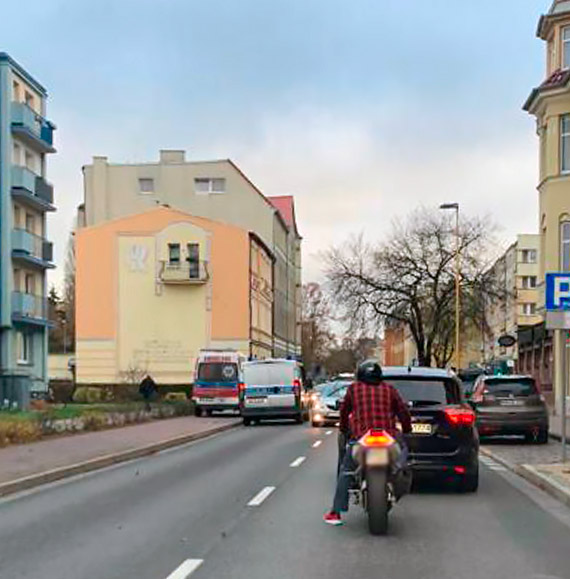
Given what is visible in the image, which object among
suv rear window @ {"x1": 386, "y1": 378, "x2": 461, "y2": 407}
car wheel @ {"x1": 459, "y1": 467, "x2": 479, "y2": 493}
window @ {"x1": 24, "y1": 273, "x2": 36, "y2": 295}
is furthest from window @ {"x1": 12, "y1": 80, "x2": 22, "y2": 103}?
car wheel @ {"x1": 459, "y1": 467, "x2": 479, "y2": 493}

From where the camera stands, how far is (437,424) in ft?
41.9

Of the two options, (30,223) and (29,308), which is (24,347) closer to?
(29,308)

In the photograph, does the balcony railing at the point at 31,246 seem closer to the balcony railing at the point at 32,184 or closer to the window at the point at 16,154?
the balcony railing at the point at 32,184

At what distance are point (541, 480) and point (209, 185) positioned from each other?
202 feet

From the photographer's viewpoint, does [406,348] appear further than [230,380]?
Yes

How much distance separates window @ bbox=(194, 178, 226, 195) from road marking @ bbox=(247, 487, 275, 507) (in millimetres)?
60807

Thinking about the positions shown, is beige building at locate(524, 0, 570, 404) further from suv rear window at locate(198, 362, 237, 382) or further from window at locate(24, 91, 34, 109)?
window at locate(24, 91, 34, 109)

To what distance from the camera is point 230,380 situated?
41.0 m

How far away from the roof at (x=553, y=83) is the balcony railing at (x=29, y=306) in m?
23.9

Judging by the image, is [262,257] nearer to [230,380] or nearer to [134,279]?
[134,279]

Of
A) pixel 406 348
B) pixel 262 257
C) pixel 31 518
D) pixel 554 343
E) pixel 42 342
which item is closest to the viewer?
pixel 31 518

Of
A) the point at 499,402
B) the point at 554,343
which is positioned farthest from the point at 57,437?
the point at 554,343

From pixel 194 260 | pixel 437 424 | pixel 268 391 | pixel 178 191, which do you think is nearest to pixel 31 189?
pixel 268 391

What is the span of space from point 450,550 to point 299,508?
3.14 m
